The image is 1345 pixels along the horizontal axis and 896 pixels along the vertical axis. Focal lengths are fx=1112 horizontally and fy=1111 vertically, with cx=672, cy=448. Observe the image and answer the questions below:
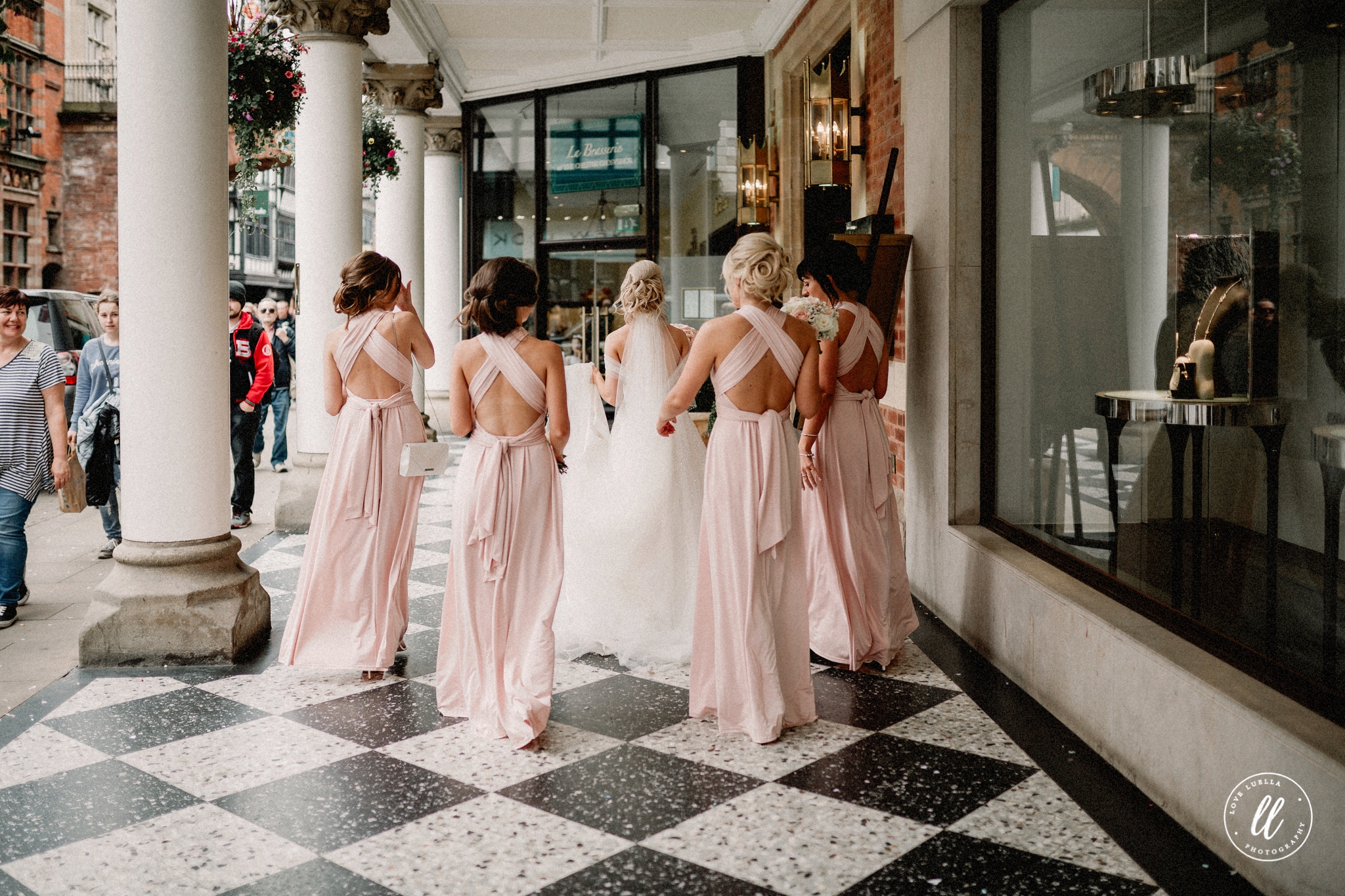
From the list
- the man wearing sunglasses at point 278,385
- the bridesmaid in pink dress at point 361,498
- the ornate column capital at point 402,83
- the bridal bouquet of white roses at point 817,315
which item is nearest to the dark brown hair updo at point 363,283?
the bridesmaid in pink dress at point 361,498

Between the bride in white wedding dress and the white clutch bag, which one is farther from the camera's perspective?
the bride in white wedding dress

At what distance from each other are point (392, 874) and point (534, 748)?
3.09 ft

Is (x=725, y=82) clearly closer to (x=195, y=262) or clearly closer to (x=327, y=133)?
(x=327, y=133)

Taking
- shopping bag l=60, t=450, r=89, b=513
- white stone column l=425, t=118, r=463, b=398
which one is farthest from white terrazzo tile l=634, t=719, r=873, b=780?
white stone column l=425, t=118, r=463, b=398

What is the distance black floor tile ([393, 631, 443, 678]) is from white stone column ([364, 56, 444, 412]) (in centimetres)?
597

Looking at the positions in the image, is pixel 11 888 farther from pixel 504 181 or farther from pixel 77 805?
pixel 504 181

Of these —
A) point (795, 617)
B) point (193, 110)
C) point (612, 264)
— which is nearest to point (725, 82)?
point (612, 264)

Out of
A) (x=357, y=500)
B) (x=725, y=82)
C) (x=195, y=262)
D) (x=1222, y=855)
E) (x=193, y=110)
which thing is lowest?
(x=1222, y=855)

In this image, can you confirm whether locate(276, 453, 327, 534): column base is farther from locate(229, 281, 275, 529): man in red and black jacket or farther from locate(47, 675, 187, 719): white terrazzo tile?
locate(47, 675, 187, 719): white terrazzo tile

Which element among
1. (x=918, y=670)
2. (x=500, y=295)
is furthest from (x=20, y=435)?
(x=918, y=670)

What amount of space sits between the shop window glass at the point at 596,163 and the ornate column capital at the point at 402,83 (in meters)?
2.24

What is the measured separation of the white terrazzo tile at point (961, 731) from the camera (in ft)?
11.8

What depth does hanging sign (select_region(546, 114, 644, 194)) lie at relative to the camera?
12.4 meters

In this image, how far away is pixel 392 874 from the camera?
8.96 feet
